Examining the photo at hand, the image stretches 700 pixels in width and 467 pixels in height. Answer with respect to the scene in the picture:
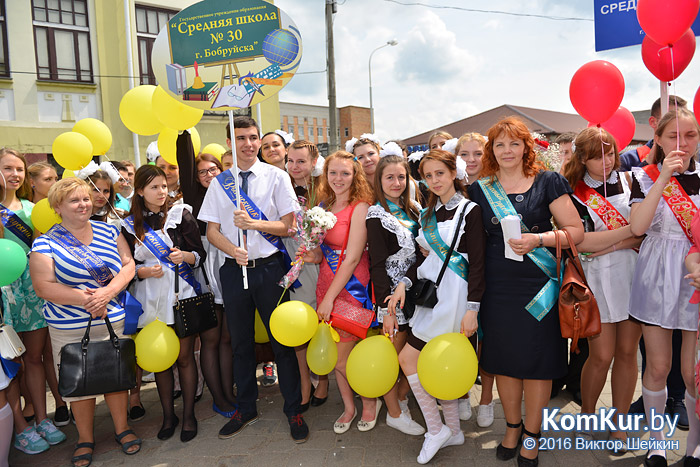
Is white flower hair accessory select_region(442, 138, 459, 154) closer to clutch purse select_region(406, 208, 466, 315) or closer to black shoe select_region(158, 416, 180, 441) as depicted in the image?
clutch purse select_region(406, 208, 466, 315)

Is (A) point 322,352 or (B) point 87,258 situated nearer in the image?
(B) point 87,258

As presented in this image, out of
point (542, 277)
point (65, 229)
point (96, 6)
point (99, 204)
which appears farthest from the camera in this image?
point (96, 6)

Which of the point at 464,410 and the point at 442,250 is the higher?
the point at 442,250

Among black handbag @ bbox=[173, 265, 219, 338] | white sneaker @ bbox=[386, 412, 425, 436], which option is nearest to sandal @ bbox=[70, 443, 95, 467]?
black handbag @ bbox=[173, 265, 219, 338]

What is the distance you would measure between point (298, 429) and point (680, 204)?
2.95 m

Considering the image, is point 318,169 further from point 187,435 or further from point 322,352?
point 187,435

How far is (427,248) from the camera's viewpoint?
9.43 feet

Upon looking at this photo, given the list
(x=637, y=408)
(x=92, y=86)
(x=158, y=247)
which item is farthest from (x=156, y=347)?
(x=92, y=86)

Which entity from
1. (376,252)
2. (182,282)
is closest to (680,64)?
(376,252)

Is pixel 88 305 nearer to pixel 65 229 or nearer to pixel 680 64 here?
pixel 65 229

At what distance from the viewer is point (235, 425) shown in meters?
3.42

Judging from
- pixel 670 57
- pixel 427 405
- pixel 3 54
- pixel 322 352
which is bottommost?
pixel 427 405

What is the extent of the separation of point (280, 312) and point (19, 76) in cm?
1280

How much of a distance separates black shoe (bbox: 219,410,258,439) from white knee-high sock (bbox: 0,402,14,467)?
1.36 metres
